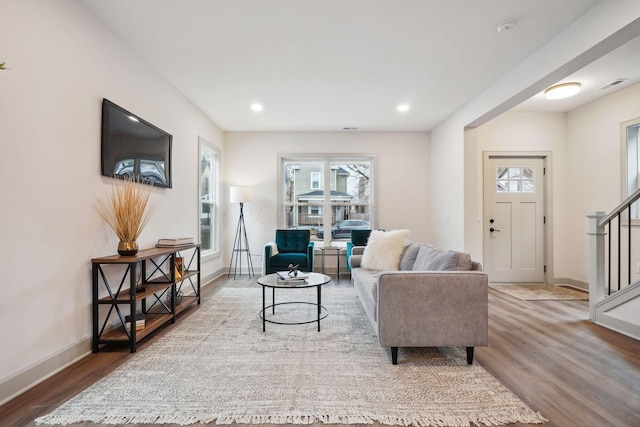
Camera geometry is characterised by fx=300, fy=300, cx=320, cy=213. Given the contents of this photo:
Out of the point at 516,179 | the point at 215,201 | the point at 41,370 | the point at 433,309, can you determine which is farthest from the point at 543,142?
the point at 41,370

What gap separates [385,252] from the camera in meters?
3.52

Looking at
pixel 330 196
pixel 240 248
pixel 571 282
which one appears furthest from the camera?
pixel 330 196

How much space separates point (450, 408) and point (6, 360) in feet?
8.49

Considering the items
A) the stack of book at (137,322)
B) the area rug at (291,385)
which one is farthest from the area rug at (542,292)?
the stack of book at (137,322)

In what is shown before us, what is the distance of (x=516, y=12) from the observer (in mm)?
2346

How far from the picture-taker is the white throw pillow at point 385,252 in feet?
11.2

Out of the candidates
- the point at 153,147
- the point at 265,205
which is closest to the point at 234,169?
the point at 265,205

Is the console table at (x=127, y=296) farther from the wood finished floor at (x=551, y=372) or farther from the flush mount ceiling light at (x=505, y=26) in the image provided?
the flush mount ceiling light at (x=505, y=26)

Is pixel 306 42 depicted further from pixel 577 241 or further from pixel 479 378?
pixel 577 241

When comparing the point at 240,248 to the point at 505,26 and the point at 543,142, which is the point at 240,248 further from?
the point at 543,142

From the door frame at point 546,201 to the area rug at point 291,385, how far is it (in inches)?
124

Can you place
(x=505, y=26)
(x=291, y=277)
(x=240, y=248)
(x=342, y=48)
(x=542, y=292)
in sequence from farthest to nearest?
(x=240, y=248)
(x=542, y=292)
(x=291, y=277)
(x=342, y=48)
(x=505, y=26)

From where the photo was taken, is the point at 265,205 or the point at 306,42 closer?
the point at 306,42

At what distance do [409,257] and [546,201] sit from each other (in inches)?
126
